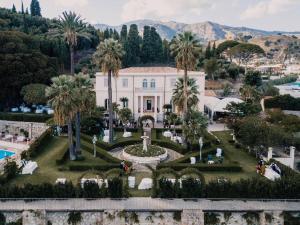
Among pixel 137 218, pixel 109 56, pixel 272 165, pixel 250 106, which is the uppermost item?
pixel 109 56

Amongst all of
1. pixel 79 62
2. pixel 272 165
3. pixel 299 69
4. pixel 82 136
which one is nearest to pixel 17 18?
pixel 79 62

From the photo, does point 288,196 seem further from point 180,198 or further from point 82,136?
point 82,136

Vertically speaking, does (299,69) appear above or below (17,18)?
below

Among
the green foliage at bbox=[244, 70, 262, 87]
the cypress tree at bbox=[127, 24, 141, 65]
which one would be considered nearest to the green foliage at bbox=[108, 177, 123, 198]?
the green foliage at bbox=[244, 70, 262, 87]

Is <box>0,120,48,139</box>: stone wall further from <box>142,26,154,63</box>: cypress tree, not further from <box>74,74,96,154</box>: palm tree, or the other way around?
<box>142,26,154,63</box>: cypress tree

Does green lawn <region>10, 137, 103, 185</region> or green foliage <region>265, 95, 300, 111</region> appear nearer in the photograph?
green lawn <region>10, 137, 103, 185</region>

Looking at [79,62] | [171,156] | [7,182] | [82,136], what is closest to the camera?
[7,182]

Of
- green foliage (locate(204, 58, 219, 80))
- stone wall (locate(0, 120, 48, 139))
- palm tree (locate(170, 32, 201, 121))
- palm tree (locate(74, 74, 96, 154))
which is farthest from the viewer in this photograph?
green foliage (locate(204, 58, 219, 80))

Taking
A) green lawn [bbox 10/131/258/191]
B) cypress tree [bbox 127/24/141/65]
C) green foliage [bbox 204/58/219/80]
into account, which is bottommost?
green lawn [bbox 10/131/258/191]
